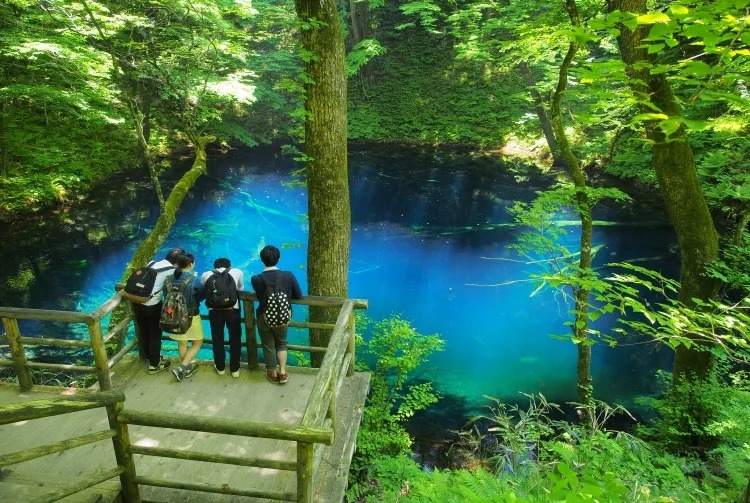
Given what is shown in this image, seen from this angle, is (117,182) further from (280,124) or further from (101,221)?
(280,124)

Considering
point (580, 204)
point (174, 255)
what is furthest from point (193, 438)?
point (580, 204)

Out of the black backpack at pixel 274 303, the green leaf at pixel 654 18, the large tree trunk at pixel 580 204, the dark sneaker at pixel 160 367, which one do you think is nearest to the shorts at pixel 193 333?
the dark sneaker at pixel 160 367

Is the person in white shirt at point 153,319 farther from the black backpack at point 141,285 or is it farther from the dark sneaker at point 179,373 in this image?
the dark sneaker at point 179,373

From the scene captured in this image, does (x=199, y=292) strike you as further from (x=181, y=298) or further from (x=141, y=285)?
(x=141, y=285)

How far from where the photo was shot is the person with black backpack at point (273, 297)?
4727 millimetres

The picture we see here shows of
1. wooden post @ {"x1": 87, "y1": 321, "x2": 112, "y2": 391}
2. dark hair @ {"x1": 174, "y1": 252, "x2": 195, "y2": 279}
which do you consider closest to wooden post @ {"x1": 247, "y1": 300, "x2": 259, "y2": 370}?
dark hair @ {"x1": 174, "y1": 252, "x2": 195, "y2": 279}

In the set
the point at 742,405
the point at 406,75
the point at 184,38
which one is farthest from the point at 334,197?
the point at 406,75

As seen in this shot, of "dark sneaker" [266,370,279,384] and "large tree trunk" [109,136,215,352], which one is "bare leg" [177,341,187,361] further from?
"large tree trunk" [109,136,215,352]

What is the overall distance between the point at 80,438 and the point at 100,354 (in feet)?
6.02

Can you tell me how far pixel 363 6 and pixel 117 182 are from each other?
16.6 m

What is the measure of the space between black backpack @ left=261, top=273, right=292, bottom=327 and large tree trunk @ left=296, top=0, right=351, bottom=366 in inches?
43.1

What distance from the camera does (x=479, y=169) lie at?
2097 cm

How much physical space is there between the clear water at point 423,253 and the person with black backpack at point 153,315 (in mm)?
2436

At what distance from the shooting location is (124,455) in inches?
130
